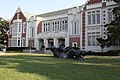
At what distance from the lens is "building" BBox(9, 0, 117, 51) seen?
3612 centimetres

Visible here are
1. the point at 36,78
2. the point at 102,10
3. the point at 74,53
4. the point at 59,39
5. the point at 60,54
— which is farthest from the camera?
the point at 59,39

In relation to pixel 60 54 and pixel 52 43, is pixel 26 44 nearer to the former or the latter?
pixel 52 43

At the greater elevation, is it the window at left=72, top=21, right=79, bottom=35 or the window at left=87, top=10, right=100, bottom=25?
the window at left=87, top=10, right=100, bottom=25

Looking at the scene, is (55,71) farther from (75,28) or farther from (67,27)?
(67,27)

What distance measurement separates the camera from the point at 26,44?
176ft

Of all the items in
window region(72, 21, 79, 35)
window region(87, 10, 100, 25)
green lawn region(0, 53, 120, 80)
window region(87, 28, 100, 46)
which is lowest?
green lawn region(0, 53, 120, 80)

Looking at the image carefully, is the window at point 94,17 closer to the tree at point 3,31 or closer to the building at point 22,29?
the building at point 22,29

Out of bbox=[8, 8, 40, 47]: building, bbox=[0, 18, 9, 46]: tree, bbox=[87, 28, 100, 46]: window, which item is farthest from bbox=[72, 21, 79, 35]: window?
bbox=[0, 18, 9, 46]: tree

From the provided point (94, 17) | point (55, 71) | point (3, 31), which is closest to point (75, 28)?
point (94, 17)

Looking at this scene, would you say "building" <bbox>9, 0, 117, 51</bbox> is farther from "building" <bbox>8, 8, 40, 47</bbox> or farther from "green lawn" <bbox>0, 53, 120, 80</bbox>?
"green lawn" <bbox>0, 53, 120, 80</bbox>

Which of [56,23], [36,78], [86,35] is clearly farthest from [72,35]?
[36,78]

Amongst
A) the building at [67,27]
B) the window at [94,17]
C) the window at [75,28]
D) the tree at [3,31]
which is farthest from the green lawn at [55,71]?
the tree at [3,31]

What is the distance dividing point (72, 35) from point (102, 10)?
811cm

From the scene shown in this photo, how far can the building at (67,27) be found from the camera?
119 ft
